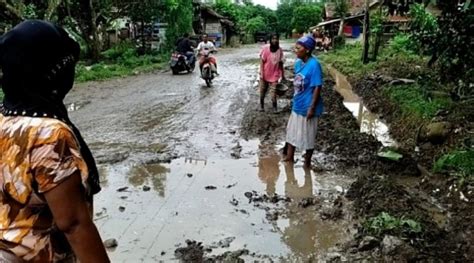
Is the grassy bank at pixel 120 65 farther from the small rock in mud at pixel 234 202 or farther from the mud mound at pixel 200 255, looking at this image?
the mud mound at pixel 200 255

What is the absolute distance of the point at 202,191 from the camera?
6250 millimetres

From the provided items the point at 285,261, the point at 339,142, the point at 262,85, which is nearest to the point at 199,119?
the point at 262,85

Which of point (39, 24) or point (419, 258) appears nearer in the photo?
point (39, 24)

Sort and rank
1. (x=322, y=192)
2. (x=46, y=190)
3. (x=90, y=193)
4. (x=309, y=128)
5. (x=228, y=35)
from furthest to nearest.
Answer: (x=228, y=35) < (x=309, y=128) < (x=322, y=192) < (x=90, y=193) < (x=46, y=190)

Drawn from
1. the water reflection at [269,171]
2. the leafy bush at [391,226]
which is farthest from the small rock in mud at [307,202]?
the leafy bush at [391,226]

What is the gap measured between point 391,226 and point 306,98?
2.53 metres

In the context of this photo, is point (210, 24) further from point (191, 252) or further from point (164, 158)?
point (191, 252)

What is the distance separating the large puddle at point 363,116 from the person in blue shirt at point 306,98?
2.31 meters

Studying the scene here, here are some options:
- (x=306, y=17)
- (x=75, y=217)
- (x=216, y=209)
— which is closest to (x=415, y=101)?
(x=216, y=209)

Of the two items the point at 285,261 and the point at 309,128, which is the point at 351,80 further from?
the point at 285,261

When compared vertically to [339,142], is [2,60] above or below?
above

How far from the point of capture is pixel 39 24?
5.57 feet

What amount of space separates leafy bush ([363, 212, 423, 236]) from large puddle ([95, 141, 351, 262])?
0.30m

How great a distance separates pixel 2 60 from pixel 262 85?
31.3 feet
